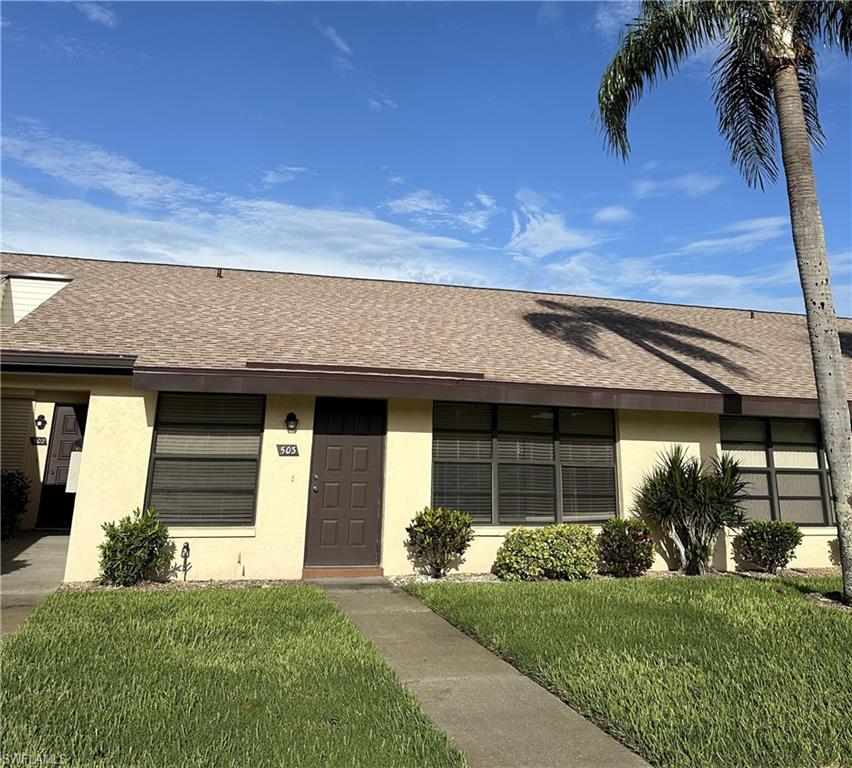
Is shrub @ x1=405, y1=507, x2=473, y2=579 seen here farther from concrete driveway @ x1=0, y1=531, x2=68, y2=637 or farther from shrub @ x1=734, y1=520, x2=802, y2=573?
shrub @ x1=734, y1=520, x2=802, y2=573

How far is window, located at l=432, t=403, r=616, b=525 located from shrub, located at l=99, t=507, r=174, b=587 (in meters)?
4.29

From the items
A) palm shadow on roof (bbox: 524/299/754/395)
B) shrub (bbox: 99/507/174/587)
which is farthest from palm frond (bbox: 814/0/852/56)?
shrub (bbox: 99/507/174/587)

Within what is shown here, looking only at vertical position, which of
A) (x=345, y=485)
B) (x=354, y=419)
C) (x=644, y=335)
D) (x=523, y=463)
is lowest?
(x=345, y=485)

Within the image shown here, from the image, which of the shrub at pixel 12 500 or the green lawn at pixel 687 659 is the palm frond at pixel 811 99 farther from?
the shrub at pixel 12 500

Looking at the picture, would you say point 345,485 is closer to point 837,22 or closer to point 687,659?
point 687,659

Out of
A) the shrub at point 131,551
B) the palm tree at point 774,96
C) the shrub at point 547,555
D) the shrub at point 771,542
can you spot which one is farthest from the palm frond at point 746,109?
the shrub at point 131,551

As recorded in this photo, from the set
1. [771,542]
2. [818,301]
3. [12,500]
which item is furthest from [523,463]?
[12,500]

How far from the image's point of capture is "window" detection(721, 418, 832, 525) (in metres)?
10.7

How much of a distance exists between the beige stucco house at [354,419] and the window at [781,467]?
0.04 meters

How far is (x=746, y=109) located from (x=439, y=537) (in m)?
9.65

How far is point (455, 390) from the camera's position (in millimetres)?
9023

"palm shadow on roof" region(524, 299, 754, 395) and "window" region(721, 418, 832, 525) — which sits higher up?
"palm shadow on roof" region(524, 299, 754, 395)

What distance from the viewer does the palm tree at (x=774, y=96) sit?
7.82m

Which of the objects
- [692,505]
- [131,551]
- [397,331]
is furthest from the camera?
[397,331]
